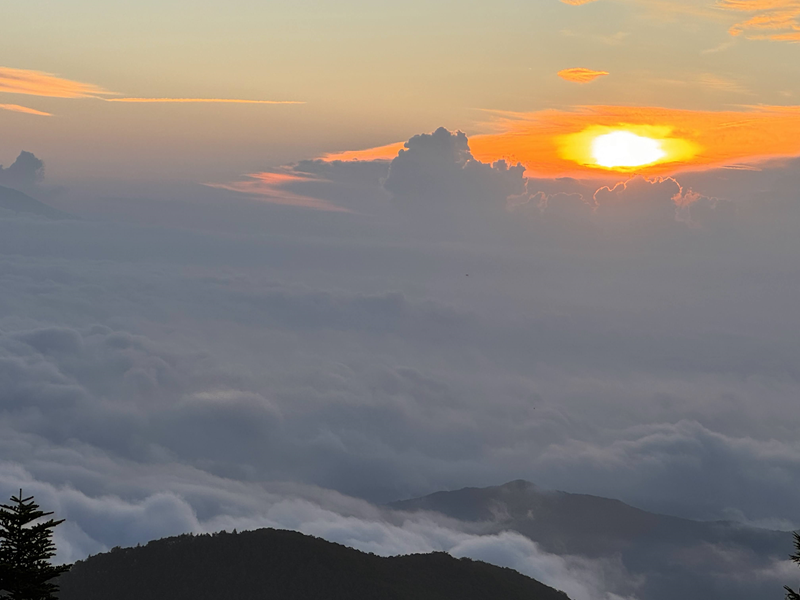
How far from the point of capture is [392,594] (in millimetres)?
194250

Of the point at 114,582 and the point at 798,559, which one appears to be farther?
the point at 114,582

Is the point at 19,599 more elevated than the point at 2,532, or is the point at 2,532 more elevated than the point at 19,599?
the point at 2,532

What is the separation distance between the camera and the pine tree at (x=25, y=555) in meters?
47.0

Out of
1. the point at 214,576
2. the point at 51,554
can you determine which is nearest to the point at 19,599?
the point at 51,554

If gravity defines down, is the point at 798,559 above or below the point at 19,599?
above

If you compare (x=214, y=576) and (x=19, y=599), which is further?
(x=214, y=576)

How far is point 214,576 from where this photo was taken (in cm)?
19338

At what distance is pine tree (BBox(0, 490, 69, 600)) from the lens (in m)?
47.0

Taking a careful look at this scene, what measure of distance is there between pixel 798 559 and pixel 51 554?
149ft

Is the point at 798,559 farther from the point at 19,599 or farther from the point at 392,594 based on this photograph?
the point at 392,594

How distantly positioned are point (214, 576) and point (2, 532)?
514 feet

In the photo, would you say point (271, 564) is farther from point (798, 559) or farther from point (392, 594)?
point (798, 559)

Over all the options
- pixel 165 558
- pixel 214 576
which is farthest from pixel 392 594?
pixel 165 558

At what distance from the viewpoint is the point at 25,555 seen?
48.3 meters
